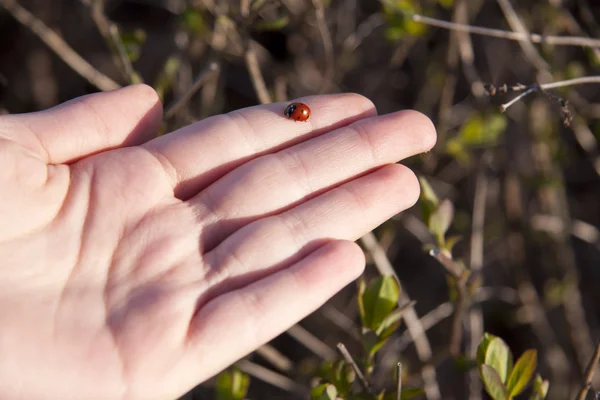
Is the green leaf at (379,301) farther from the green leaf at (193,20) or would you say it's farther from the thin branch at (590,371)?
the green leaf at (193,20)

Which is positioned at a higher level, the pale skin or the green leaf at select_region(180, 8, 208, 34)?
the green leaf at select_region(180, 8, 208, 34)

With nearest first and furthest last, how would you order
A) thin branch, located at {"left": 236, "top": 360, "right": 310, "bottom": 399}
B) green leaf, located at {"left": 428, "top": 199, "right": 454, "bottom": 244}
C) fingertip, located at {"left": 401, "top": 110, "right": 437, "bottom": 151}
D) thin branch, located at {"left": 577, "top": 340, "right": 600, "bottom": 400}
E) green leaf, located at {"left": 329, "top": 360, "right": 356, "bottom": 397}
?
1. thin branch, located at {"left": 577, "top": 340, "right": 600, "bottom": 400}
2. green leaf, located at {"left": 329, "top": 360, "right": 356, "bottom": 397}
3. green leaf, located at {"left": 428, "top": 199, "right": 454, "bottom": 244}
4. fingertip, located at {"left": 401, "top": 110, "right": 437, "bottom": 151}
5. thin branch, located at {"left": 236, "top": 360, "right": 310, "bottom": 399}

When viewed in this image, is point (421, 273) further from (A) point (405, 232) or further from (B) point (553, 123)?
(B) point (553, 123)

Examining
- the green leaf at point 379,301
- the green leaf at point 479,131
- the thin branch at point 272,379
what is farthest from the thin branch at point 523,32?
the thin branch at point 272,379

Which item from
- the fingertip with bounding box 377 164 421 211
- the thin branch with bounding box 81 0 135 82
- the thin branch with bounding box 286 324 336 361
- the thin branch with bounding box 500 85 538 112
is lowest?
the thin branch with bounding box 286 324 336 361

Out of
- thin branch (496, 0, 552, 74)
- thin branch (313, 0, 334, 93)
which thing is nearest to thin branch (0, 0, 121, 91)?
thin branch (313, 0, 334, 93)

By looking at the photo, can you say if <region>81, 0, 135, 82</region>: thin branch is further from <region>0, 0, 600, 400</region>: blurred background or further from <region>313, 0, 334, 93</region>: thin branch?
<region>313, 0, 334, 93</region>: thin branch

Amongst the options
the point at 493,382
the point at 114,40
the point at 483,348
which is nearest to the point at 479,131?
the point at 483,348
